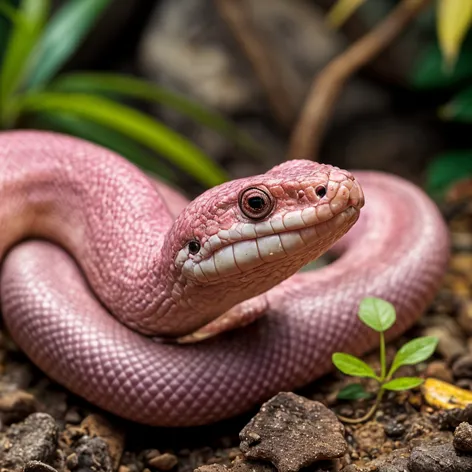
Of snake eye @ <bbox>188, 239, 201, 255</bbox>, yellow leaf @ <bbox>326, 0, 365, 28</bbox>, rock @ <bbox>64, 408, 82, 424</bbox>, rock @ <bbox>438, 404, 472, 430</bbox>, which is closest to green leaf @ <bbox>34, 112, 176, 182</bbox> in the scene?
yellow leaf @ <bbox>326, 0, 365, 28</bbox>

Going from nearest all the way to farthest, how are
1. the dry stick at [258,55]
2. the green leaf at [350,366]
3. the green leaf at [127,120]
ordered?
1. the green leaf at [350,366]
2. the green leaf at [127,120]
3. the dry stick at [258,55]

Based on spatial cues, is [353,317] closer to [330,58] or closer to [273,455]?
[273,455]

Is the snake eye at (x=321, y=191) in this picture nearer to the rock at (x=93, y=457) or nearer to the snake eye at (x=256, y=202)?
the snake eye at (x=256, y=202)

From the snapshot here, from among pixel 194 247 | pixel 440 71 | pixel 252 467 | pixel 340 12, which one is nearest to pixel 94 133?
pixel 340 12

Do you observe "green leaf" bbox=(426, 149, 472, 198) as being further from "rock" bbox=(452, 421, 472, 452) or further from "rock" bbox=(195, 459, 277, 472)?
"rock" bbox=(195, 459, 277, 472)

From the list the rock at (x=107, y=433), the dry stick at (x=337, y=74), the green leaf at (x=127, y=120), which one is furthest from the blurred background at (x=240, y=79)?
the rock at (x=107, y=433)

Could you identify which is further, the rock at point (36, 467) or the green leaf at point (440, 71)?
the green leaf at point (440, 71)
